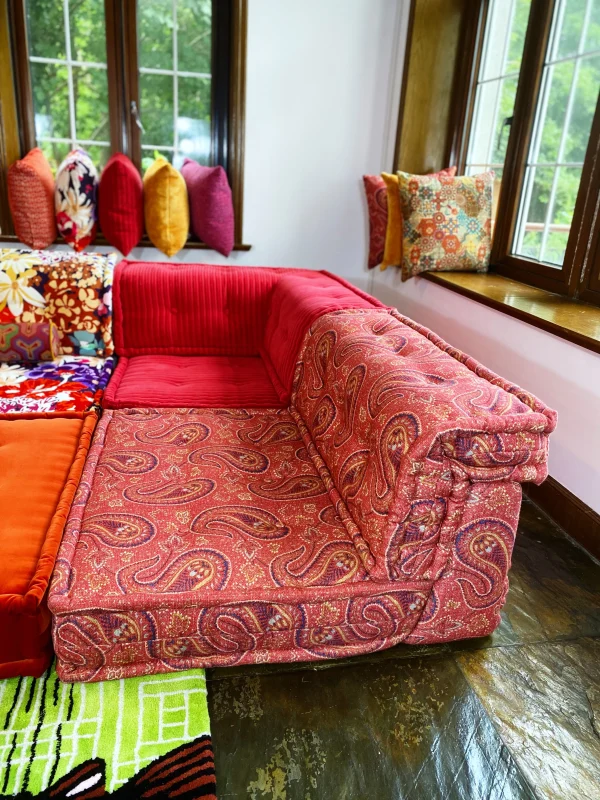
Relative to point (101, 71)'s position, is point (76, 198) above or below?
below

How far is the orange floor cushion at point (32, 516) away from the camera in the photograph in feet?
4.21

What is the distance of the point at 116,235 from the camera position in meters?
3.16

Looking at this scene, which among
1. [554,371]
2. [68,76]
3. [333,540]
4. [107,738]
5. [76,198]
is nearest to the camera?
[107,738]

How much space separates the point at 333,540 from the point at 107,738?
63 centimetres

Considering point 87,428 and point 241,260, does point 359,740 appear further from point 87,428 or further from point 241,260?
point 241,260

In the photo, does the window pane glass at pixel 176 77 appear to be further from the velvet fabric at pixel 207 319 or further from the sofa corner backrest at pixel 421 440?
the sofa corner backrest at pixel 421 440

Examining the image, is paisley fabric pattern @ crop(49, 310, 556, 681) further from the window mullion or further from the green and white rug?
the window mullion

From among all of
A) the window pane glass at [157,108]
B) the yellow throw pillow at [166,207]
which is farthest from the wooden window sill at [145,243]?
the window pane glass at [157,108]

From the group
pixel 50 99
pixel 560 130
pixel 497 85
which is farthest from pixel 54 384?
pixel 497 85

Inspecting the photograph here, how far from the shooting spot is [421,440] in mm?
1279

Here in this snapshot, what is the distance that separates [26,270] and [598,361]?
212 cm

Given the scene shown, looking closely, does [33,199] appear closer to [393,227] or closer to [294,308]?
[294,308]

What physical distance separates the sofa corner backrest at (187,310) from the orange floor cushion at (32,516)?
69cm

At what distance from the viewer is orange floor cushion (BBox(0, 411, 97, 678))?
1.28 meters
